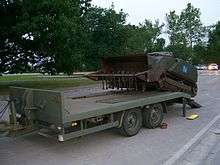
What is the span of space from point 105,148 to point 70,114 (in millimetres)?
1299

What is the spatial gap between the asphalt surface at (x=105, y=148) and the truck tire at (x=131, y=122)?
169 mm

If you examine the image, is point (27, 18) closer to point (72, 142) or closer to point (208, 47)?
point (72, 142)

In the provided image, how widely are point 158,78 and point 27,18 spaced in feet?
Result: 39.5

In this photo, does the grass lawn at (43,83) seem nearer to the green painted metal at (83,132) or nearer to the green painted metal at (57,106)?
the green painted metal at (57,106)

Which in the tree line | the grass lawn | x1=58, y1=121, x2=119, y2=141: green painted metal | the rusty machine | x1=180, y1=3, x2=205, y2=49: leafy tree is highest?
x1=180, y1=3, x2=205, y2=49: leafy tree

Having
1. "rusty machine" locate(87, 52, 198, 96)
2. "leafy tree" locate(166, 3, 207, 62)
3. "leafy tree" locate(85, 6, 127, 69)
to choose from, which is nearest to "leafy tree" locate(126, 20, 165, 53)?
"leafy tree" locate(166, 3, 207, 62)

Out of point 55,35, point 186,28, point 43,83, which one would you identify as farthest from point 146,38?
point 55,35

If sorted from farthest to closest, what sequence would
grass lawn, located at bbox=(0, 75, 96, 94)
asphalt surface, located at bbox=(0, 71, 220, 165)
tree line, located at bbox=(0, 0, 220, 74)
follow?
1. grass lawn, located at bbox=(0, 75, 96, 94)
2. tree line, located at bbox=(0, 0, 220, 74)
3. asphalt surface, located at bbox=(0, 71, 220, 165)

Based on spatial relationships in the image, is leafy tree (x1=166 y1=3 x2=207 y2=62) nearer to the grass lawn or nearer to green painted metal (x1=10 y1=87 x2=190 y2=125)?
the grass lawn

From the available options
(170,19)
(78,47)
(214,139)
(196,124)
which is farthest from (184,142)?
(170,19)

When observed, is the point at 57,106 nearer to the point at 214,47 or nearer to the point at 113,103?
the point at 113,103

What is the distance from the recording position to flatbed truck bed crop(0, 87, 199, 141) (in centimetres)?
809

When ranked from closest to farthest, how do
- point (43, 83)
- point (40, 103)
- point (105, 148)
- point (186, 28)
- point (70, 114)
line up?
point (70, 114) → point (40, 103) → point (105, 148) → point (43, 83) → point (186, 28)

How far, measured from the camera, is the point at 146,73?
452 inches
